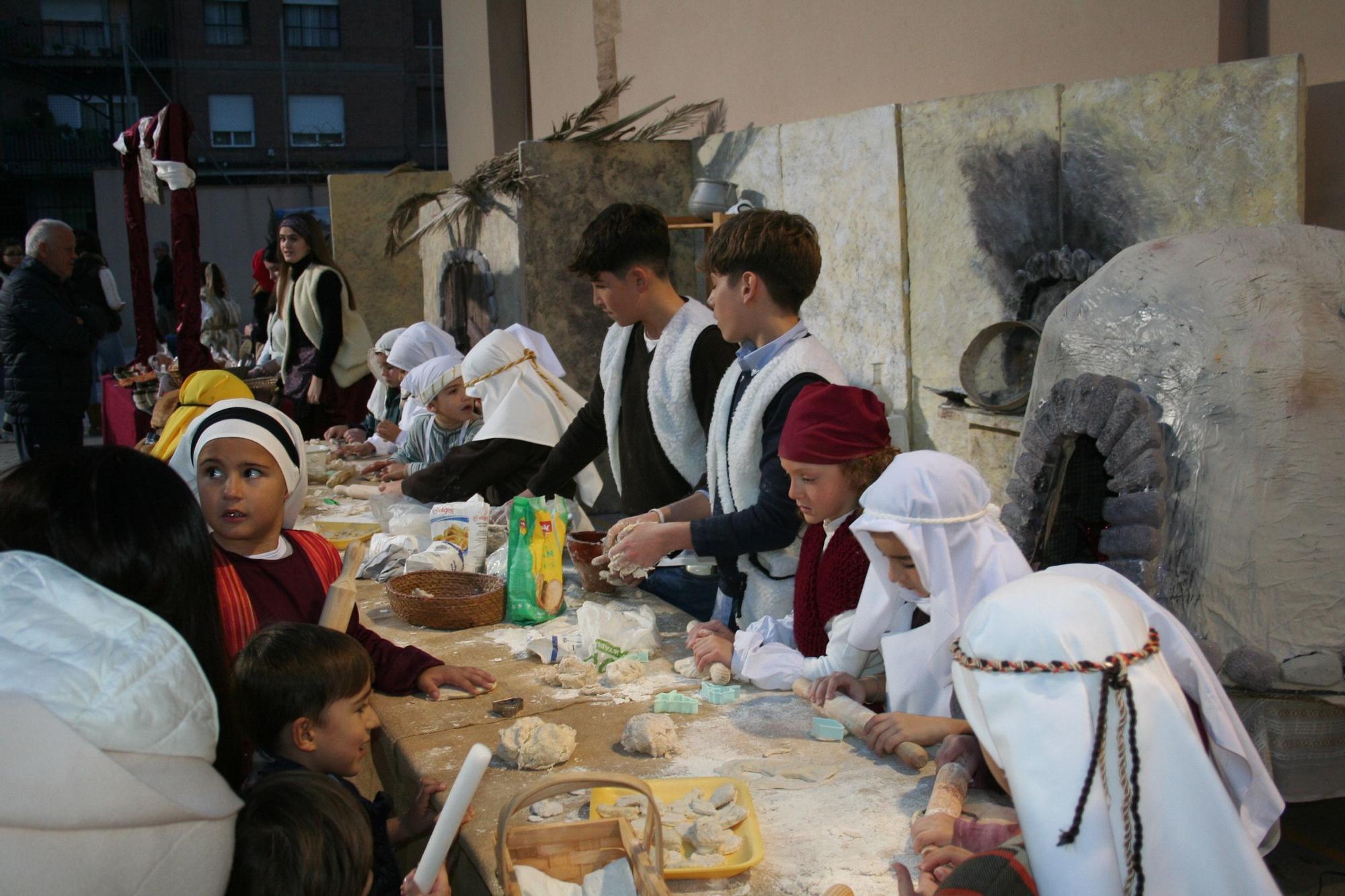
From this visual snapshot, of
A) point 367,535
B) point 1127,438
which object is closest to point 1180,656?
point 1127,438

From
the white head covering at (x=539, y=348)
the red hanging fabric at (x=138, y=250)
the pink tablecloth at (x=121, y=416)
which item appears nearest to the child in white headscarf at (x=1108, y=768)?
the white head covering at (x=539, y=348)

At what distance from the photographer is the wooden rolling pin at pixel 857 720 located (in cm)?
227

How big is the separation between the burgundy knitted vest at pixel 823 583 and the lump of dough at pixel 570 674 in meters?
0.54

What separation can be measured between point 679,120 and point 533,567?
209 inches

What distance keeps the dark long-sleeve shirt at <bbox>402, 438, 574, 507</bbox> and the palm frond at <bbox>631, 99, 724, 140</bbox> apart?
336cm

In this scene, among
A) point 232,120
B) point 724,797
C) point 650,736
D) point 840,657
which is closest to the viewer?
point 724,797

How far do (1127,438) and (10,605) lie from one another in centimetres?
280

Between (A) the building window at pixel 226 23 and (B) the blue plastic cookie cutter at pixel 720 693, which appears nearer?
(B) the blue plastic cookie cutter at pixel 720 693

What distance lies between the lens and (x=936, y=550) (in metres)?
2.31

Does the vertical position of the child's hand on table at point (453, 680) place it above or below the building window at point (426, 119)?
below

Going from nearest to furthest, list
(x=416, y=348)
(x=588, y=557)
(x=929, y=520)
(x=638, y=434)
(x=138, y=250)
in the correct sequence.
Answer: (x=929, y=520) → (x=588, y=557) → (x=638, y=434) → (x=416, y=348) → (x=138, y=250)

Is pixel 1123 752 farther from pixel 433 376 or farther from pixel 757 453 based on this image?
pixel 433 376

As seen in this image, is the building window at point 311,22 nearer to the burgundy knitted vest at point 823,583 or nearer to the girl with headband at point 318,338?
the girl with headband at point 318,338

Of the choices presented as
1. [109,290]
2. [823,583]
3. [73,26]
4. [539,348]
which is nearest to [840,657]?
[823,583]
